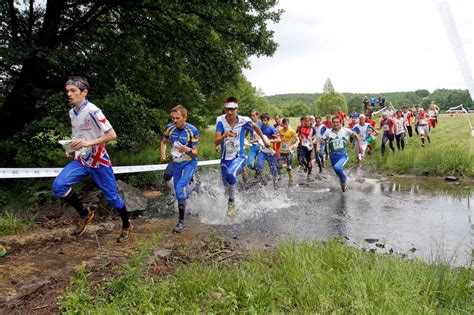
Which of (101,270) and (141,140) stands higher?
(141,140)

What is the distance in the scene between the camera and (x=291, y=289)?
382 cm

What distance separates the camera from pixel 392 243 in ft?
19.5

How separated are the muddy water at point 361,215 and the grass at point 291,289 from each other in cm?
73

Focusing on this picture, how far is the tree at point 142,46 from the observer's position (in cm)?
900

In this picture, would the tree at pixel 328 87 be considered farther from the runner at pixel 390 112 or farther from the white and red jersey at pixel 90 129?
the white and red jersey at pixel 90 129

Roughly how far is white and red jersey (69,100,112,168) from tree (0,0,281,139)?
417cm

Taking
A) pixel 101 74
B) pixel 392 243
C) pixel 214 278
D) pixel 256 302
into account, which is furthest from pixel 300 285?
pixel 101 74

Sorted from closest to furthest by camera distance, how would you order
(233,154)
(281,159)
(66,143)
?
(66,143), (233,154), (281,159)

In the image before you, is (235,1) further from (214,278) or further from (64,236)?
(214,278)

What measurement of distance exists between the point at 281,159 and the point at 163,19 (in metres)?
5.77

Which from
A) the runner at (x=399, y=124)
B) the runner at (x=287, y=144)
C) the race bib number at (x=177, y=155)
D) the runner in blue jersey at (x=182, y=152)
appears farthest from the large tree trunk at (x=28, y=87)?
the runner at (x=399, y=124)

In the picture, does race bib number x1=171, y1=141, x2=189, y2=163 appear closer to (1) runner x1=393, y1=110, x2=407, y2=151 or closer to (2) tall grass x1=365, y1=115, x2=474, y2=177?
(2) tall grass x1=365, y1=115, x2=474, y2=177

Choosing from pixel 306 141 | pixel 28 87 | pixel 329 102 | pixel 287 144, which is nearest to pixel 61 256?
pixel 28 87

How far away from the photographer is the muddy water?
5914mm
